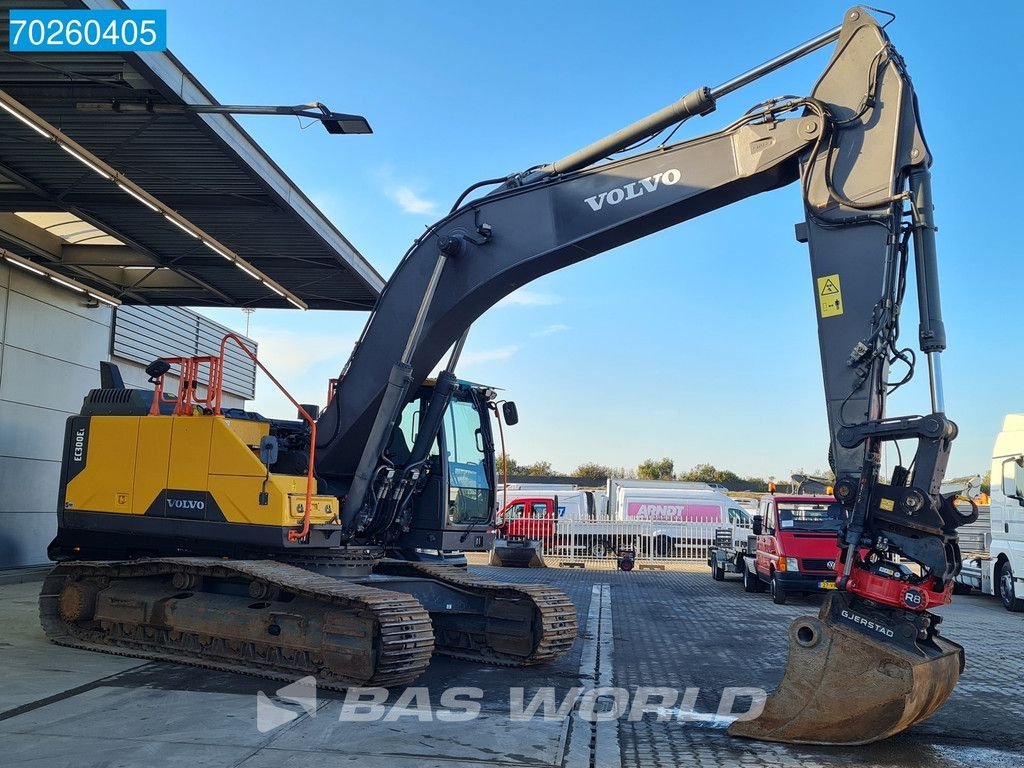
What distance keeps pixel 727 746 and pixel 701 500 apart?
22495 mm

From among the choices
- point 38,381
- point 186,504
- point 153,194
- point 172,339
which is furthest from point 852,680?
point 172,339

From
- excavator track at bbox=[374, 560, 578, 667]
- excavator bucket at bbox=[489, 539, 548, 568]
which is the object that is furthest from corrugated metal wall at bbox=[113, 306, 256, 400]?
excavator track at bbox=[374, 560, 578, 667]

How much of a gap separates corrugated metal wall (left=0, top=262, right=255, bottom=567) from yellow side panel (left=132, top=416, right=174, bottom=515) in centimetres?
756

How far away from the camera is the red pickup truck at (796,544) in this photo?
14.5 m

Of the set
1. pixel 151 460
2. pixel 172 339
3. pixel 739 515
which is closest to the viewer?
pixel 151 460

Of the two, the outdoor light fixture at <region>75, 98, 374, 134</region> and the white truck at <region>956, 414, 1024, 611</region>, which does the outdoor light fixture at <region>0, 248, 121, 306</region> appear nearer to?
the outdoor light fixture at <region>75, 98, 374, 134</region>

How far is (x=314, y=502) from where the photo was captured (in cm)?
800

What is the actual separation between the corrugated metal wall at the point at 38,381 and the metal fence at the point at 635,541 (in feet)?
38.1

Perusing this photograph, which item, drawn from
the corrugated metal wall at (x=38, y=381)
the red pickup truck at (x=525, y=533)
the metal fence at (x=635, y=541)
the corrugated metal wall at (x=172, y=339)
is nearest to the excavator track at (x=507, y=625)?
the red pickup truck at (x=525, y=533)

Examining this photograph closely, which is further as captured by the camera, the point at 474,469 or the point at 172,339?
the point at 172,339

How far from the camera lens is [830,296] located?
6.15 metres

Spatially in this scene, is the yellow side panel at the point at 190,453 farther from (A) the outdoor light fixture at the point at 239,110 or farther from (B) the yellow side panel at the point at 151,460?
(A) the outdoor light fixture at the point at 239,110

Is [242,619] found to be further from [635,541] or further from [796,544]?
[635,541]

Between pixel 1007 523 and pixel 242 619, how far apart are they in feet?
42.4
